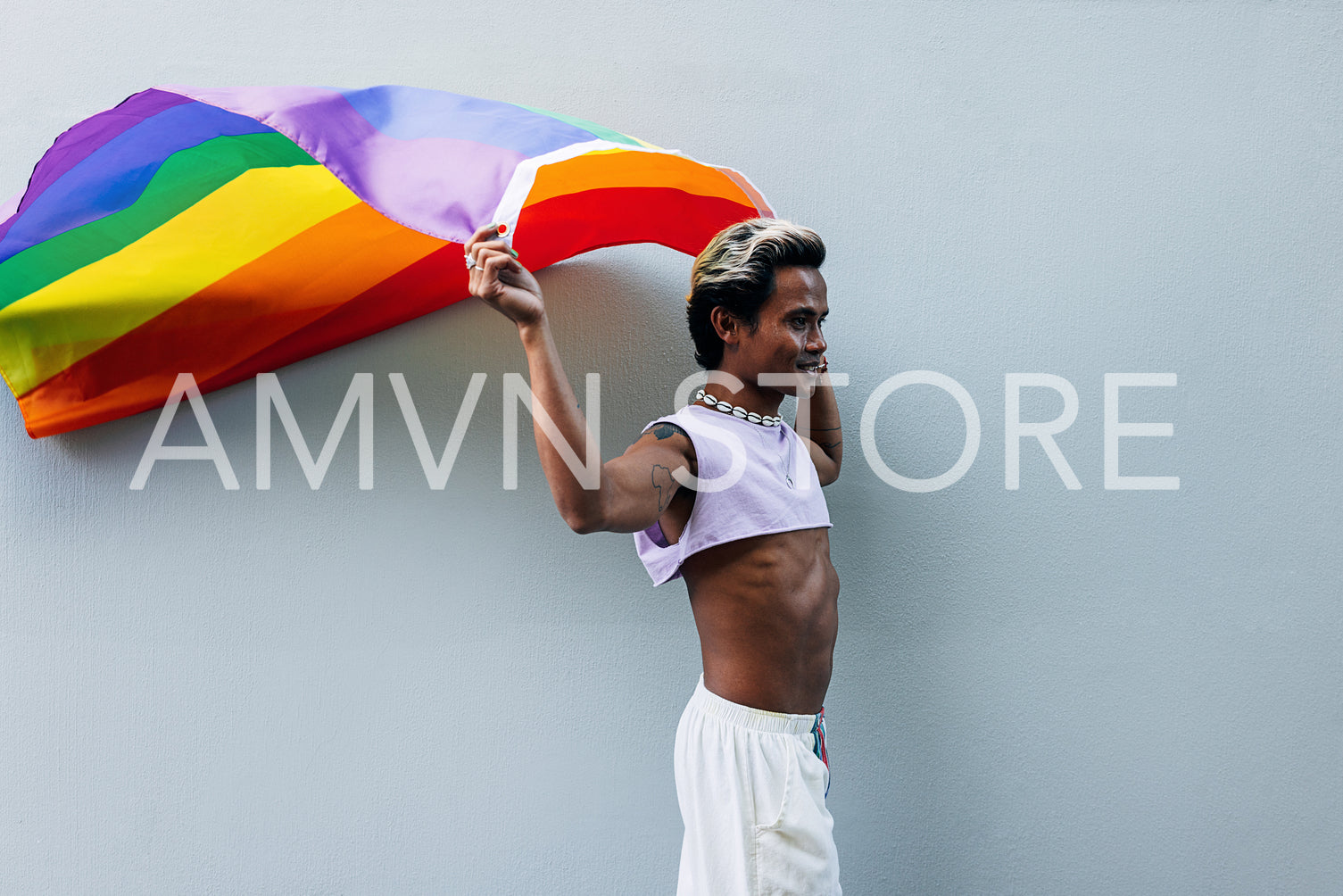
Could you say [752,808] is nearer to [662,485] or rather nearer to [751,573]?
[751,573]

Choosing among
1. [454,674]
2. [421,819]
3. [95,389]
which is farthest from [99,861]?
[95,389]

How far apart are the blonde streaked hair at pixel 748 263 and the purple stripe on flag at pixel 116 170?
78cm

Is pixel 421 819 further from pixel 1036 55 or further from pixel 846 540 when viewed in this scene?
pixel 1036 55

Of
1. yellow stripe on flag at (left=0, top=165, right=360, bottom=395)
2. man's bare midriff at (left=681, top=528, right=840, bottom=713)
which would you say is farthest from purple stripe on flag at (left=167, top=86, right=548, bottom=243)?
man's bare midriff at (left=681, top=528, right=840, bottom=713)

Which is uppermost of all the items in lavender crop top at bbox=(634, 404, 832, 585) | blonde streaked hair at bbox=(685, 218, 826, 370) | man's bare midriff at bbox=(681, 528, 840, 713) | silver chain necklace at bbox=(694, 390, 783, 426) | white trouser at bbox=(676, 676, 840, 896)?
blonde streaked hair at bbox=(685, 218, 826, 370)

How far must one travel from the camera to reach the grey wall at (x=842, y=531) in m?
1.58

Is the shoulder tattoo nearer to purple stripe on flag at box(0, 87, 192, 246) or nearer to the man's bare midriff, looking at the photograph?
the man's bare midriff

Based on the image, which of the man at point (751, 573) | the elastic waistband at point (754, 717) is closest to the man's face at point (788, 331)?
the man at point (751, 573)

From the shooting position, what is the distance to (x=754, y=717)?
48.8 inches

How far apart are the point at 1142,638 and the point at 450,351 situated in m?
1.49

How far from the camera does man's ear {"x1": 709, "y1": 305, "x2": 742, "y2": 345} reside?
50.3 inches

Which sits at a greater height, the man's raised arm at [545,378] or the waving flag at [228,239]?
the waving flag at [228,239]

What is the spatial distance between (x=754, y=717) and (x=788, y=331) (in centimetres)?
59

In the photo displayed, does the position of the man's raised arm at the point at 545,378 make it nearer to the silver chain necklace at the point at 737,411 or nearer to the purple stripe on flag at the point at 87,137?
the silver chain necklace at the point at 737,411
